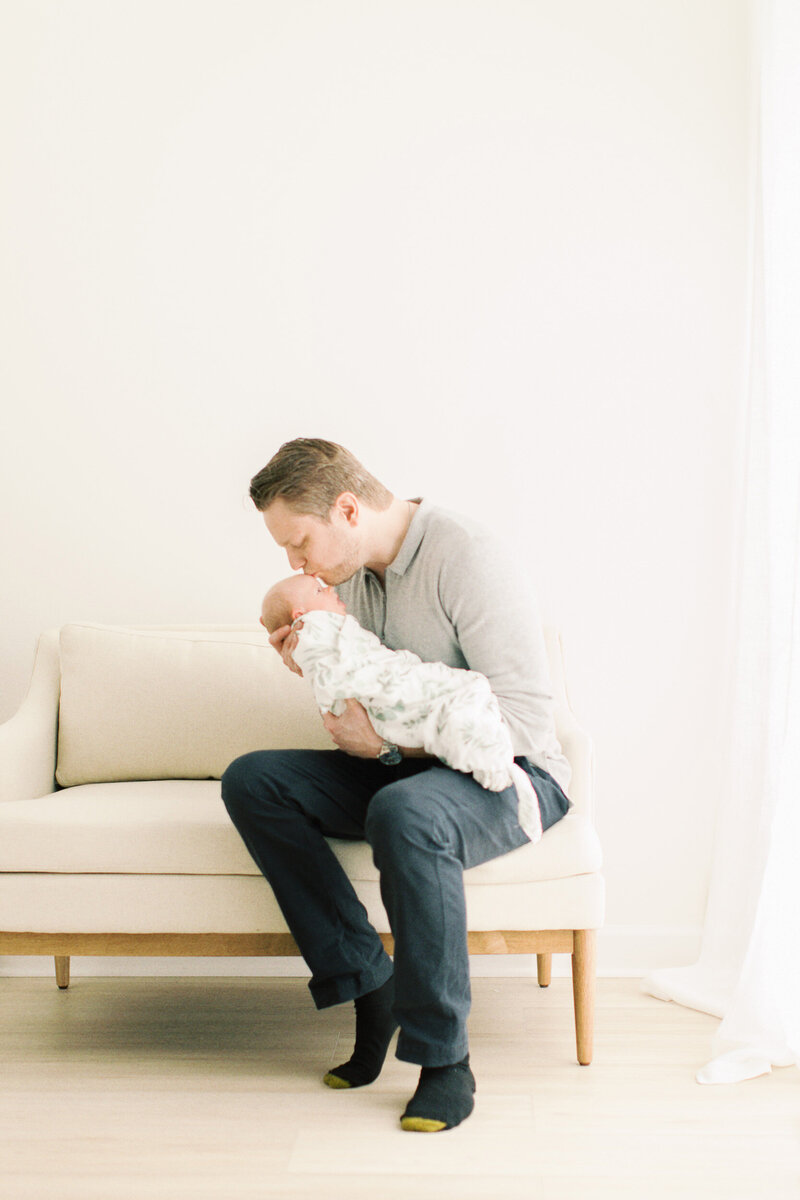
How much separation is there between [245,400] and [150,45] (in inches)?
36.6

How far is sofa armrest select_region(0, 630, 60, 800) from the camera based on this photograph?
2004 mm

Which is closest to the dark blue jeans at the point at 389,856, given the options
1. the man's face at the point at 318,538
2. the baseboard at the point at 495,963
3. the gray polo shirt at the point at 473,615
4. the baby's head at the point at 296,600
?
the gray polo shirt at the point at 473,615

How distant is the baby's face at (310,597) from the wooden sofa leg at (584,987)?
27.9 inches

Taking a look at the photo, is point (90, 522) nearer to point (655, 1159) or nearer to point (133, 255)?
point (133, 255)

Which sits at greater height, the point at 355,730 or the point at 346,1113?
the point at 355,730

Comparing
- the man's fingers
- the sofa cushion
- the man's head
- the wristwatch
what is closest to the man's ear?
the man's head

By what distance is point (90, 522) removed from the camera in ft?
8.25

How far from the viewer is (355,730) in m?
1.63

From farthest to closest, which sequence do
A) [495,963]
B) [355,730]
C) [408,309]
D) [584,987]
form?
[408,309]
[495,963]
[584,987]
[355,730]

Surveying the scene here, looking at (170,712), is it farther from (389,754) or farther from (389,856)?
(389,856)

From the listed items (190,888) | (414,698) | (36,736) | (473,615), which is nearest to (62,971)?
(36,736)

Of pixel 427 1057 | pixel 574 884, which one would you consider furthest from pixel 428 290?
pixel 427 1057

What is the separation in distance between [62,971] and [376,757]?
41.1 inches

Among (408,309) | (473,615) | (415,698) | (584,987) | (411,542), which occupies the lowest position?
(584,987)
